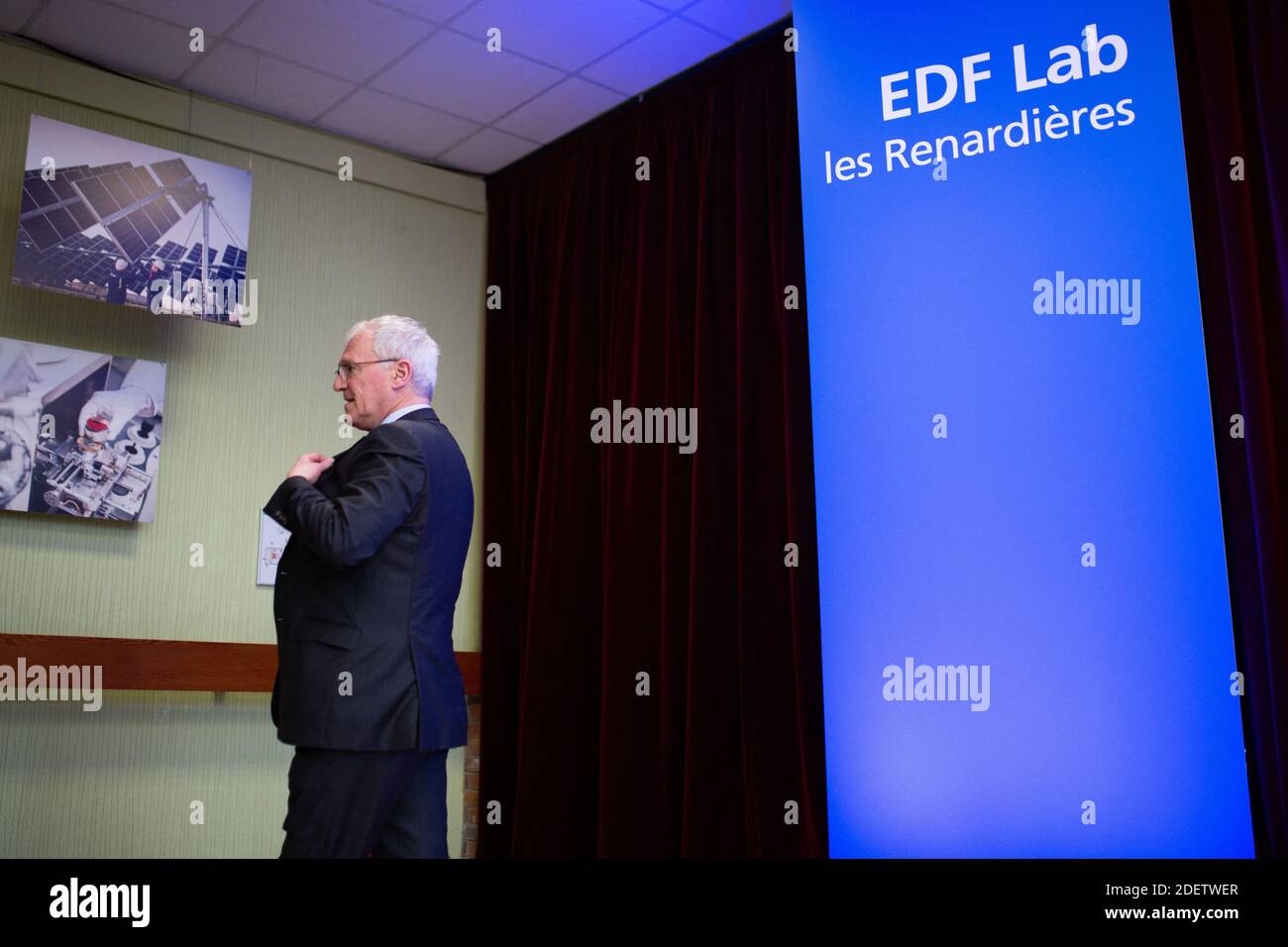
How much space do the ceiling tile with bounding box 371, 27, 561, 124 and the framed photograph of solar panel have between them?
705 mm

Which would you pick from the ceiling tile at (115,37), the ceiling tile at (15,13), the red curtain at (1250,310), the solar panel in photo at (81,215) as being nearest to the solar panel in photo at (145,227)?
the solar panel in photo at (81,215)

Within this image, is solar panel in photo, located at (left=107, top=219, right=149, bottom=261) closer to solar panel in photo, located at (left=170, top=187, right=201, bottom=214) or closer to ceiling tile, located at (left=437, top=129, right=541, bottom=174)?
solar panel in photo, located at (left=170, top=187, right=201, bottom=214)

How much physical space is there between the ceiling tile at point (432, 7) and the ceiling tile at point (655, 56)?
56cm

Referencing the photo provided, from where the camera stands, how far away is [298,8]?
385 centimetres

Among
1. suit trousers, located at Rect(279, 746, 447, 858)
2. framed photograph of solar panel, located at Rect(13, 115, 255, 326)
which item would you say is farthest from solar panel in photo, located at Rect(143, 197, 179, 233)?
suit trousers, located at Rect(279, 746, 447, 858)

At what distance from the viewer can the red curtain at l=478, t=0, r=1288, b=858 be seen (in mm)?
2805

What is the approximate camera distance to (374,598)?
2.22 meters

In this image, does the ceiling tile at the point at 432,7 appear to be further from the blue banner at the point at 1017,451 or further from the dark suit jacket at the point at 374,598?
the dark suit jacket at the point at 374,598

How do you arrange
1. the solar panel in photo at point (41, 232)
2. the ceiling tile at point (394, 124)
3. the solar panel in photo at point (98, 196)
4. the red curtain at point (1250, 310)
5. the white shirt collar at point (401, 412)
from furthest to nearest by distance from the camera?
the ceiling tile at point (394, 124)
the solar panel in photo at point (98, 196)
the solar panel in photo at point (41, 232)
the red curtain at point (1250, 310)
the white shirt collar at point (401, 412)

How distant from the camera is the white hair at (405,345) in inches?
96.6

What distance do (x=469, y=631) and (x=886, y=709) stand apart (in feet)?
7.88

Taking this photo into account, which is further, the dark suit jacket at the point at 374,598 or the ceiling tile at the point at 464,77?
the ceiling tile at the point at 464,77

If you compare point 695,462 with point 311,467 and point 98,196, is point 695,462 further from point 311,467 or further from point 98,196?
point 98,196
